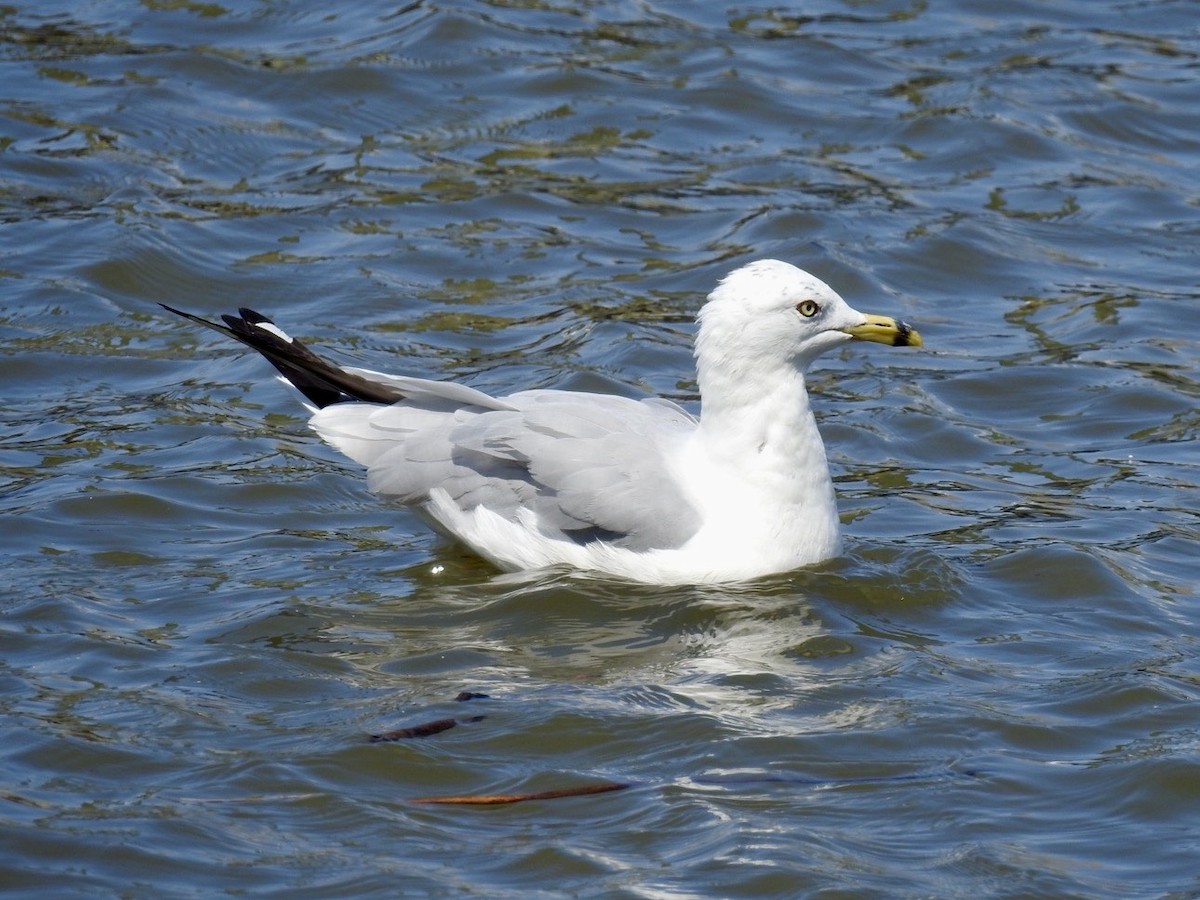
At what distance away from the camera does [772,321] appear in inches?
269

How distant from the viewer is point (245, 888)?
481cm

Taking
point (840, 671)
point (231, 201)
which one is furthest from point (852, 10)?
point (840, 671)

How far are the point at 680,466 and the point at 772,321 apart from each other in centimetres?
64

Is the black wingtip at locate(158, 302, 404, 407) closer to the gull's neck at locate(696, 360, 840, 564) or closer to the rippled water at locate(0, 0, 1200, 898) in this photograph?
the rippled water at locate(0, 0, 1200, 898)

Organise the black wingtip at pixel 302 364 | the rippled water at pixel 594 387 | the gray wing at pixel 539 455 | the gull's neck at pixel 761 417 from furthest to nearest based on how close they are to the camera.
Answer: the black wingtip at pixel 302 364 < the gull's neck at pixel 761 417 < the gray wing at pixel 539 455 < the rippled water at pixel 594 387

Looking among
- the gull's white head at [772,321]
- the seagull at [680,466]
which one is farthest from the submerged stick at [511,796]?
the gull's white head at [772,321]

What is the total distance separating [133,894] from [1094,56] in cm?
1021

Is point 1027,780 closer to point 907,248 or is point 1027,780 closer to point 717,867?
point 717,867

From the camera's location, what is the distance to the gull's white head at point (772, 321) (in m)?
6.82

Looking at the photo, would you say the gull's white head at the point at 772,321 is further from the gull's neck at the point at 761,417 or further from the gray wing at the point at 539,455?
the gray wing at the point at 539,455

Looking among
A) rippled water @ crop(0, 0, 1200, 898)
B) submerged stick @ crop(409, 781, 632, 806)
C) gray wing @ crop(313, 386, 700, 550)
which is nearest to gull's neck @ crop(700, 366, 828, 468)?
gray wing @ crop(313, 386, 700, 550)

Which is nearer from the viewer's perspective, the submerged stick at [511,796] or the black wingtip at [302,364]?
the submerged stick at [511,796]

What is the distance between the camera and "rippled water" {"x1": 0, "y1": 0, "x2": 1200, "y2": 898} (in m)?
5.23

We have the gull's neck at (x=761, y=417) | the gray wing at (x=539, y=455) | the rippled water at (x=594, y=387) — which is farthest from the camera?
the gull's neck at (x=761, y=417)
